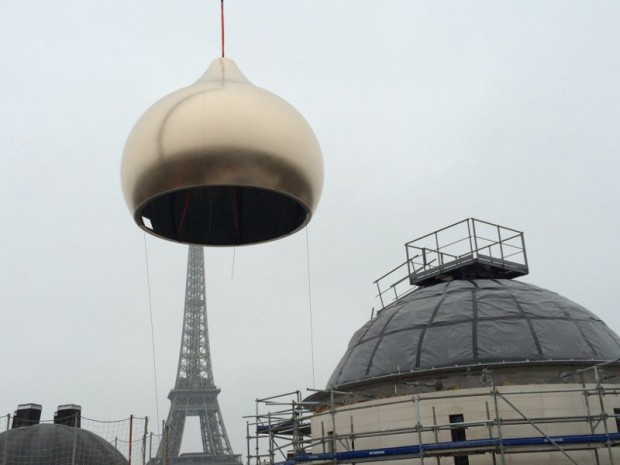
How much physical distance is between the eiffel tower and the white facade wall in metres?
69.6

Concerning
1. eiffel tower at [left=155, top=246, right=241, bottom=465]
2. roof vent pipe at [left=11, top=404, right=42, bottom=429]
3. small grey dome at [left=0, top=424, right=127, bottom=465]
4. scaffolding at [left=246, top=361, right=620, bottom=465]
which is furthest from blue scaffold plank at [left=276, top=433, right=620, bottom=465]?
eiffel tower at [left=155, top=246, right=241, bottom=465]

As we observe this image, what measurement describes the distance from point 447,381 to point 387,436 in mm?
2249

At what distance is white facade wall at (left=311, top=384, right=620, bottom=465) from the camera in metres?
16.3

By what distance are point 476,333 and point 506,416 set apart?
9.12 ft

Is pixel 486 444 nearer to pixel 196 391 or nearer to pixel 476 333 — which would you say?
pixel 476 333

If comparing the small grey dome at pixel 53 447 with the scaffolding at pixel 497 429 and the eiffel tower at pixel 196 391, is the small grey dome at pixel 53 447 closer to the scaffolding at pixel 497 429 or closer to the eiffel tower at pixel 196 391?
the scaffolding at pixel 497 429

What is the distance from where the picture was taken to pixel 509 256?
84.3ft

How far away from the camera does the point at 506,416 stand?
16781mm

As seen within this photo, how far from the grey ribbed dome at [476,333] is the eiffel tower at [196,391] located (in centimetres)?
6606

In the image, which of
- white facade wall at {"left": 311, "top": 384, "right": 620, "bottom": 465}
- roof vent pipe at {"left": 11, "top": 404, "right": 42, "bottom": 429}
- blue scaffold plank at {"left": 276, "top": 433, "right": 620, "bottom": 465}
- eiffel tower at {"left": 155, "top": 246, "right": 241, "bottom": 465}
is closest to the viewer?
blue scaffold plank at {"left": 276, "top": 433, "right": 620, "bottom": 465}

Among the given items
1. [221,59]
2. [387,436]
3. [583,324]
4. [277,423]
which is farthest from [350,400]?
[221,59]

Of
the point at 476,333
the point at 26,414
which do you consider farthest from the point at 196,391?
the point at 476,333

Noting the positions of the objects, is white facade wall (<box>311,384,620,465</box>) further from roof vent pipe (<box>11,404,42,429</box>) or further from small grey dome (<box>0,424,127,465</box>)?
roof vent pipe (<box>11,404,42,429</box>)

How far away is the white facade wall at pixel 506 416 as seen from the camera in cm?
1634
